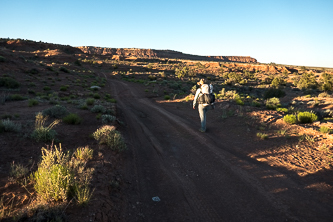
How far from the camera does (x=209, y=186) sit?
486 centimetres

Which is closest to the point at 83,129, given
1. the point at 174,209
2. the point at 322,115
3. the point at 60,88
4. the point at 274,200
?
the point at 174,209

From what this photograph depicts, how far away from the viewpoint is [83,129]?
8.10 metres

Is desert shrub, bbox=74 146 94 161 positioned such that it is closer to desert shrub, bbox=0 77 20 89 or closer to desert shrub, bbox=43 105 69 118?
desert shrub, bbox=43 105 69 118

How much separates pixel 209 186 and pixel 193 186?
14.9 inches

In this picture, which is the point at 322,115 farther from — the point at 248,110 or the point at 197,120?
the point at 197,120

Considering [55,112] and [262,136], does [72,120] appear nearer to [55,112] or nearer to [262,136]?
[55,112]

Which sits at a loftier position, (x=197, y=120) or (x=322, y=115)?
(x=322, y=115)

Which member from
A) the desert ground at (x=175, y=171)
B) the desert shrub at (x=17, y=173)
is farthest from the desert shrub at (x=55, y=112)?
the desert shrub at (x=17, y=173)

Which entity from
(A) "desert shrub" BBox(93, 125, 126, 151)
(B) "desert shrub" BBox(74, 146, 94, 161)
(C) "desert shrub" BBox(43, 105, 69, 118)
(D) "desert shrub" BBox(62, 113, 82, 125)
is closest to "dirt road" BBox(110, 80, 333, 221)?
(A) "desert shrub" BBox(93, 125, 126, 151)

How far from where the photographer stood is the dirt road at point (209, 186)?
12.9ft

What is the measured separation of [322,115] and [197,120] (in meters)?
6.88

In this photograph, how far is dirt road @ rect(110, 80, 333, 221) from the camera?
3.92m

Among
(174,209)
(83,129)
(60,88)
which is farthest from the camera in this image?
(60,88)

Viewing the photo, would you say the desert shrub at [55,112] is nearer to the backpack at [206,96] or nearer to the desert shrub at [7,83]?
the backpack at [206,96]
